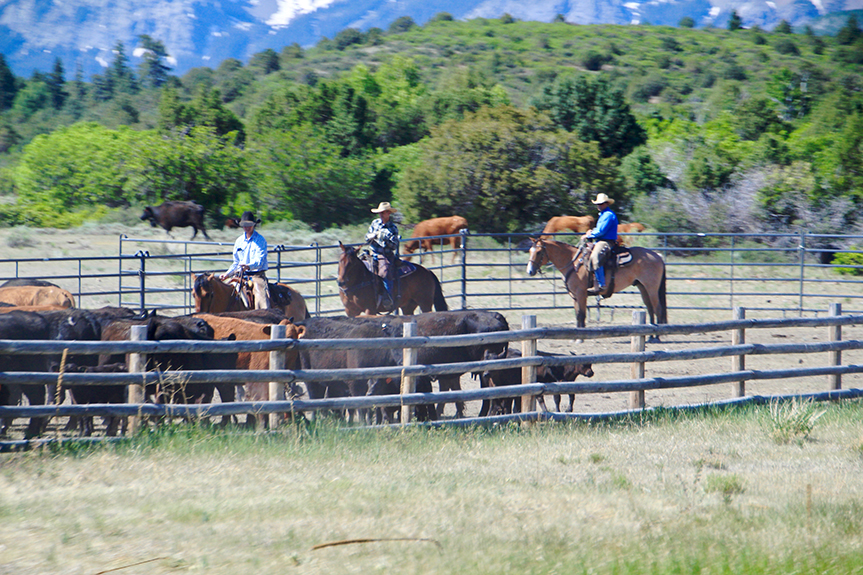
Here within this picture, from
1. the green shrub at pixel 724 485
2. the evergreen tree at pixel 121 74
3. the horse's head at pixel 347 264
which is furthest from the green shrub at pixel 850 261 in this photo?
the evergreen tree at pixel 121 74

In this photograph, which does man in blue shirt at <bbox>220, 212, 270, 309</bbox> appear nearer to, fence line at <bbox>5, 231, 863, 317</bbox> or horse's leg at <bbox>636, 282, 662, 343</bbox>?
fence line at <bbox>5, 231, 863, 317</bbox>

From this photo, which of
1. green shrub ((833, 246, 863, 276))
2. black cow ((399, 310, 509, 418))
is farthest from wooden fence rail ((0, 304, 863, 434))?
green shrub ((833, 246, 863, 276))

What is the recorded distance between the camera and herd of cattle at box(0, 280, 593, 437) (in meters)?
7.38

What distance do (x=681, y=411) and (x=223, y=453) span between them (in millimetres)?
4444

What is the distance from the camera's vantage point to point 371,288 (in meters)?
12.4

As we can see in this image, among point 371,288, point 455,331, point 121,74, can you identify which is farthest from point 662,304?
point 121,74

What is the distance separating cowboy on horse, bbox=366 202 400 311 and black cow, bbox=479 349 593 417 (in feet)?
13.4

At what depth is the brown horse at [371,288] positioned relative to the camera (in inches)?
476

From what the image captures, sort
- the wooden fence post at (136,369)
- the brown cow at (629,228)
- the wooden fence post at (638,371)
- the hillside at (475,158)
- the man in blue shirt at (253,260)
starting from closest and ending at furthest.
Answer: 1. the wooden fence post at (136,369)
2. the wooden fence post at (638,371)
3. the man in blue shirt at (253,260)
4. the brown cow at (629,228)
5. the hillside at (475,158)

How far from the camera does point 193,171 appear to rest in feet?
117

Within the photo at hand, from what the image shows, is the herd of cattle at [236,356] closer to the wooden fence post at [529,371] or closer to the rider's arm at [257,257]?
the wooden fence post at [529,371]

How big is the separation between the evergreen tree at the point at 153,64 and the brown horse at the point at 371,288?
120639 millimetres

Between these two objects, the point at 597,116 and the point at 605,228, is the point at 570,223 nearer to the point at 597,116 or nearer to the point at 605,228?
the point at 605,228

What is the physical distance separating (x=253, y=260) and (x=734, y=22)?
459 ft
